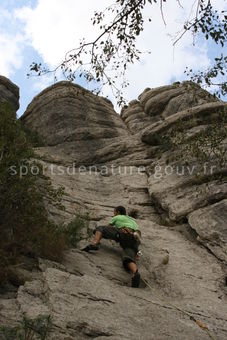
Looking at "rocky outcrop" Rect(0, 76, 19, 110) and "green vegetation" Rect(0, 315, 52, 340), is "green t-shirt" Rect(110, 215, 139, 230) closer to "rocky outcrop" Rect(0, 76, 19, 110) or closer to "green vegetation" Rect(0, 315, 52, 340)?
"green vegetation" Rect(0, 315, 52, 340)

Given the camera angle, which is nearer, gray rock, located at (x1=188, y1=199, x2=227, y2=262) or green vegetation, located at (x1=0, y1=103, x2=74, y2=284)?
green vegetation, located at (x1=0, y1=103, x2=74, y2=284)

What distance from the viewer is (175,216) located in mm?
16906

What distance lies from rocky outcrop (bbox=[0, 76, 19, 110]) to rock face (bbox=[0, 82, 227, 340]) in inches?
92.0

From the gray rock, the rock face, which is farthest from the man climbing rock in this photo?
the gray rock

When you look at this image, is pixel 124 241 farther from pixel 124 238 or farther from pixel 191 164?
pixel 191 164

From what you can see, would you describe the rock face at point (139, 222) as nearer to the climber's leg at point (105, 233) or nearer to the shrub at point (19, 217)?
the climber's leg at point (105, 233)

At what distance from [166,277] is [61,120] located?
716 inches

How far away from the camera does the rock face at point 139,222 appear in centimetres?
874

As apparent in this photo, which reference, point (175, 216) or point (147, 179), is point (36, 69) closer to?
point (175, 216)

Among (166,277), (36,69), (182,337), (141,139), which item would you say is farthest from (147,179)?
(182,337)

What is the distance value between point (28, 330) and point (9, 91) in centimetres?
2922

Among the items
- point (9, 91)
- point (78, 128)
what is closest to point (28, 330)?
point (78, 128)

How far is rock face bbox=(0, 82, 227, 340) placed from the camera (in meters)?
8.74

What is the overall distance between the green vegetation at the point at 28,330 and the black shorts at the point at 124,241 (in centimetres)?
517
